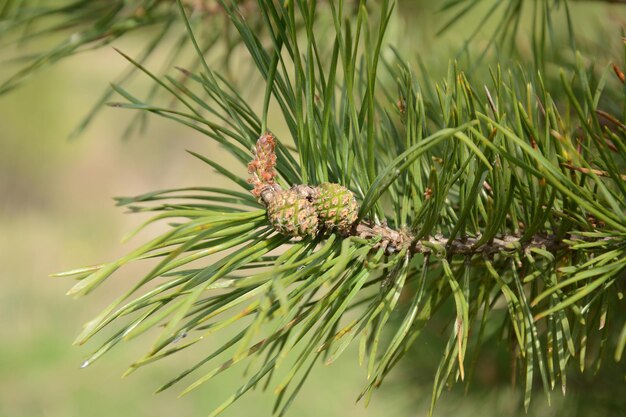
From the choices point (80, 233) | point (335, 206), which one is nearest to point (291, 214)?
point (335, 206)

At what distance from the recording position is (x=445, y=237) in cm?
34

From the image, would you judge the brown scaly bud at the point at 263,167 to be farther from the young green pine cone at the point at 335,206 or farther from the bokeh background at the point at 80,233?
the bokeh background at the point at 80,233

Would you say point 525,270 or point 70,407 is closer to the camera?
point 525,270

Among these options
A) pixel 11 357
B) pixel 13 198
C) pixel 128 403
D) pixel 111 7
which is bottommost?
pixel 128 403

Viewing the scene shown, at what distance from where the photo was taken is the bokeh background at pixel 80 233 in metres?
1.61

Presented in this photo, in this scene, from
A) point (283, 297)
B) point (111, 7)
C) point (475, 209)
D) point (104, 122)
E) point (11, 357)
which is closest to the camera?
point (283, 297)

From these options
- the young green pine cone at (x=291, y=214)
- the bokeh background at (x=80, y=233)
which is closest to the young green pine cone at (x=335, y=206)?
the young green pine cone at (x=291, y=214)

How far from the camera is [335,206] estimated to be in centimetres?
30

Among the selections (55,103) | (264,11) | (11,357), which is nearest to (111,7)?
(264,11)

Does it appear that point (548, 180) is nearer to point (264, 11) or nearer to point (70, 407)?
point (264, 11)

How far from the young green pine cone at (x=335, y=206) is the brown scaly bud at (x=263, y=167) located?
20 millimetres

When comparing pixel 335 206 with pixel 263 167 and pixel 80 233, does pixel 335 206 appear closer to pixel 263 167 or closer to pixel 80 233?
pixel 263 167

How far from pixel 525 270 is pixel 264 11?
18 centimetres

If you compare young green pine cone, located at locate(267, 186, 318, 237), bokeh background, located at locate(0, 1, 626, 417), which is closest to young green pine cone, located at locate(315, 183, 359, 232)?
young green pine cone, located at locate(267, 186, 318, 237)
